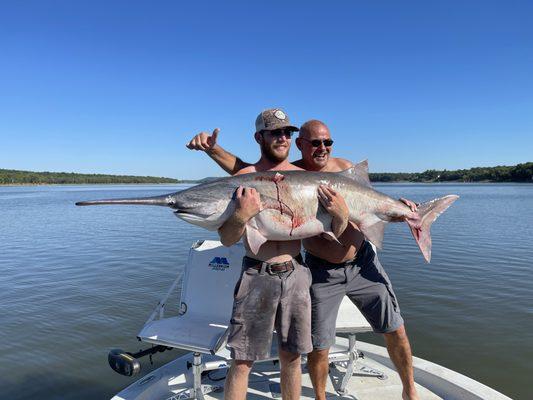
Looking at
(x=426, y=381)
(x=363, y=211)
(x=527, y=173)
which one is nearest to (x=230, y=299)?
(x=363, y=211)

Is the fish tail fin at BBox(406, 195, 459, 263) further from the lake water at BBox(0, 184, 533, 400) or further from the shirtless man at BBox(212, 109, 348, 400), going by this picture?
the lake water at BBox(0, 184, 533, 400)

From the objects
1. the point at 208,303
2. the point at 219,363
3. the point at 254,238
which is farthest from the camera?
the point at 208,303

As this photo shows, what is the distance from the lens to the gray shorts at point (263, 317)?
348 cm

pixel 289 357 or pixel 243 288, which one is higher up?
pixel 243 288

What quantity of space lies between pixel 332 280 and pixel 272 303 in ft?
2.71

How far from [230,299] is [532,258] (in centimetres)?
1336

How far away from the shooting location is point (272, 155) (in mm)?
3768

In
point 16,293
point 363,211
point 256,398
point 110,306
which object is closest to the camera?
point 363,211

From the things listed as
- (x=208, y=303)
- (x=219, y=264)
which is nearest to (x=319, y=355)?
(x=208, y=303)

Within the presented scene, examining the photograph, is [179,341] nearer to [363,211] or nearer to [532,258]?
[363,211]

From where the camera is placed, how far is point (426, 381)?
4.78 meters

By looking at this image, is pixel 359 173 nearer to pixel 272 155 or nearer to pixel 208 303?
pixel 272 155

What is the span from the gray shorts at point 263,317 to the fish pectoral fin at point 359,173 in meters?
1.15

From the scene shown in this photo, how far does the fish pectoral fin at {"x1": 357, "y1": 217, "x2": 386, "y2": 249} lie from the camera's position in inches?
155
